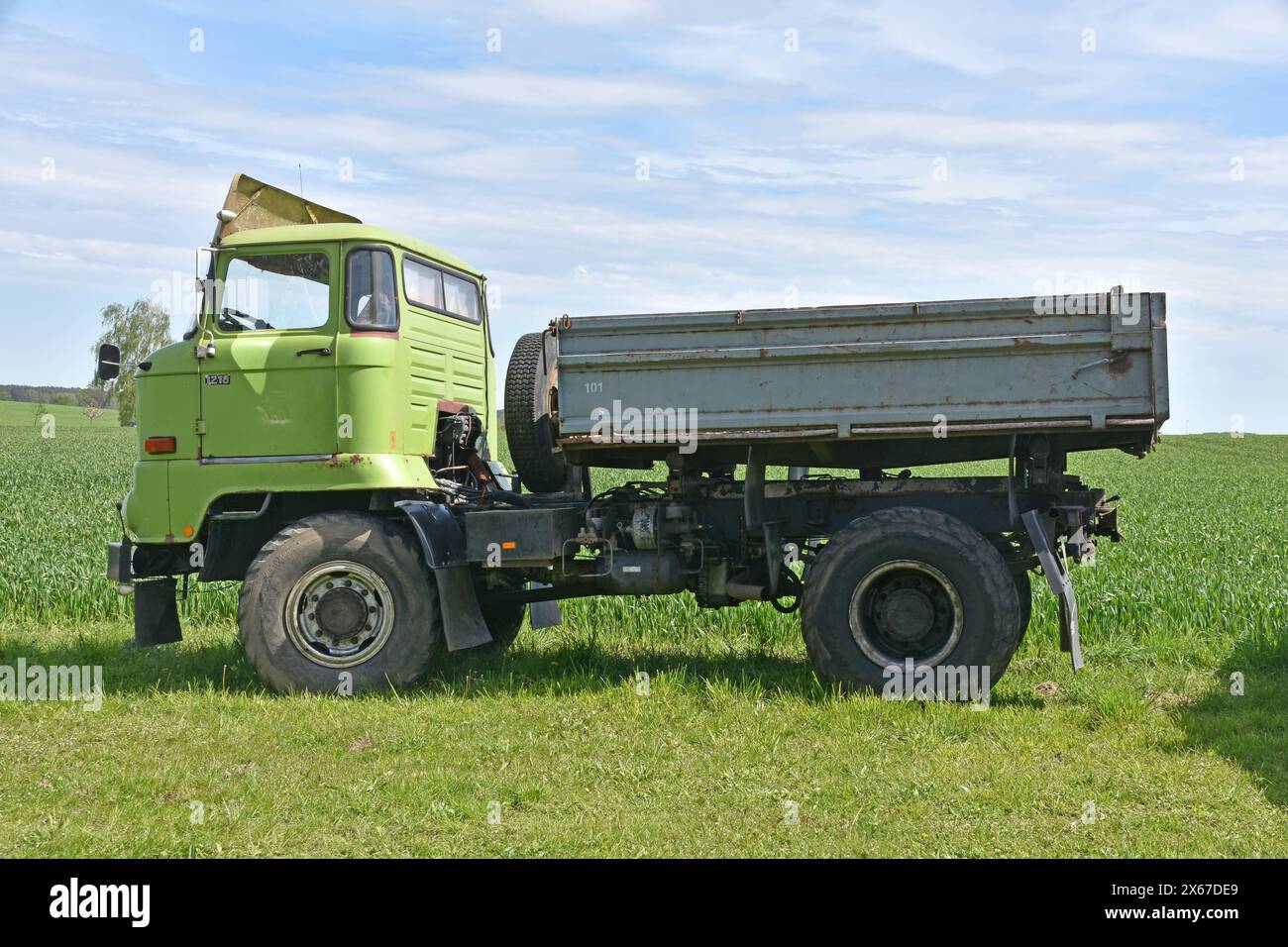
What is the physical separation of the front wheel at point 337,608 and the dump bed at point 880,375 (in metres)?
1.58

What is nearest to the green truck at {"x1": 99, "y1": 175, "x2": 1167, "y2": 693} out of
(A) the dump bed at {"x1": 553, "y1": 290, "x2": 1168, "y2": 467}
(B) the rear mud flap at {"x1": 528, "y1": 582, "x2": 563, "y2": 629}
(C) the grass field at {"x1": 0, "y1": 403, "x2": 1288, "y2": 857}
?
→ (A) the dump bed at {"x1": 553, "y1": 290, "x2": 1168, "y2": 467}

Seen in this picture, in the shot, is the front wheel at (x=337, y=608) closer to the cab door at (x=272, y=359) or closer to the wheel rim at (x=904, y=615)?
the cab door at (x=272, y=359)

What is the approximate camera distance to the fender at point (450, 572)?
336 inches

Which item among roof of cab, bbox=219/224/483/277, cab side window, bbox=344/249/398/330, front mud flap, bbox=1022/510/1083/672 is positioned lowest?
front mud flap, bbox=1022/510/1083/672

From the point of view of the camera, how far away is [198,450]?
8695 millimetres

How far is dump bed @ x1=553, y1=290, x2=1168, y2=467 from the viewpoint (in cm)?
749

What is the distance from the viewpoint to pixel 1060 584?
7.75m

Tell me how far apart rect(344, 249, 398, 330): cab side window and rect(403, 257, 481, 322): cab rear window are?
0.71ft

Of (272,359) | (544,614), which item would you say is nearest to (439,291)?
(272,359)

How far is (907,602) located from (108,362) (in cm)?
582

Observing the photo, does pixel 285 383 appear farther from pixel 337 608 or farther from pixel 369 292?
pixel 337 608

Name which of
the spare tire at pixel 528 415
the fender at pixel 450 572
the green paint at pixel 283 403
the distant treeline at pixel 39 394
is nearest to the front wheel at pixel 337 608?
the fender at pixel 450 572

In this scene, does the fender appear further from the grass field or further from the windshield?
the windshield

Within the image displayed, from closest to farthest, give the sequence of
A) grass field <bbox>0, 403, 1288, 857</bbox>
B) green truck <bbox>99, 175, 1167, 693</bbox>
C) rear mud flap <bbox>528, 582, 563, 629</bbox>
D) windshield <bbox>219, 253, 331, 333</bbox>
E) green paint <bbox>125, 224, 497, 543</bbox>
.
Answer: grass field <bbox>0, 403, 1288, 857</bbox>, green truck <bbox>99, 175, 1167, 693</bbox>, green paint <bbox>125, 224, 497, 543</bbox>, windshield <bbox>219, 253, 331, 333</bbox>, rear mud flap <bbox>528, 582, 563, 629</bbox>
